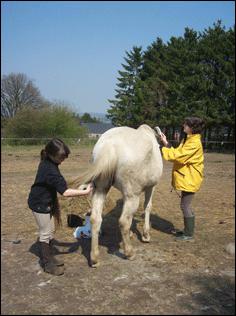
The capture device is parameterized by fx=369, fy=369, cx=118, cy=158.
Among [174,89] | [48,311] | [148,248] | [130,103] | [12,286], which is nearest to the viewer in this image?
[48,311]

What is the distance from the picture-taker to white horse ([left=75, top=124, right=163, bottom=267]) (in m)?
3.70

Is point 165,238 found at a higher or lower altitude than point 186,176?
lower

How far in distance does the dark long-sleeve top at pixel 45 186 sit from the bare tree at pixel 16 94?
41735 millimetres

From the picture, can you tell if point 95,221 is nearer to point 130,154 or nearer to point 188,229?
point 130,154

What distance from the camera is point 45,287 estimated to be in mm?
3285

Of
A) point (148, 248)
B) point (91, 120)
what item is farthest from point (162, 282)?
point (91, 120)

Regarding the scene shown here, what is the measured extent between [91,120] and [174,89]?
188 feet

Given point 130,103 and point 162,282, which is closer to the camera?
point 162,282

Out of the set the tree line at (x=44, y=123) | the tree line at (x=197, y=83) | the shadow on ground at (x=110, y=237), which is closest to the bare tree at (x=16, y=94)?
the tree line at (x=44, y=123)

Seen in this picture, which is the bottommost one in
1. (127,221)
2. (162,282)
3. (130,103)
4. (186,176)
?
(162,282)

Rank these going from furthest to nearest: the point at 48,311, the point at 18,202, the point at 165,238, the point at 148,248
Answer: the point at 18,202 < the point at 165,238 < the point at 148,248 < the point at 48,311

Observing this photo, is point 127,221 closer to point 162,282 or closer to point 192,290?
point 162,282

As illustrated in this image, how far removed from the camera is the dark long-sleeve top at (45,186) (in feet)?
11.9

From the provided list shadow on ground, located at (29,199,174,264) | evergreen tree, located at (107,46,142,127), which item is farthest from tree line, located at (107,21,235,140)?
shadow on ground, located at (29,199,174,264)
